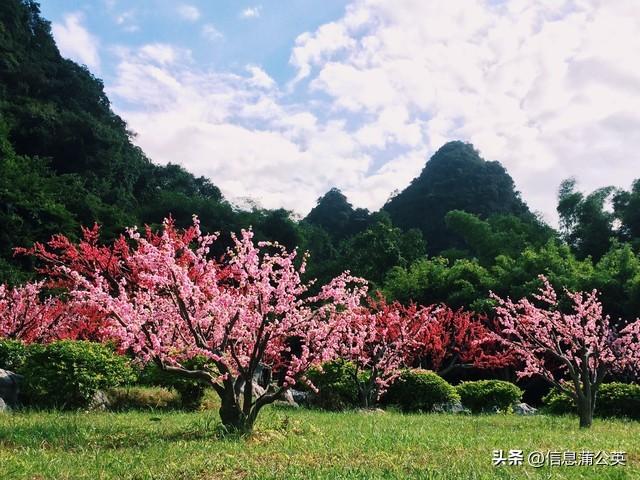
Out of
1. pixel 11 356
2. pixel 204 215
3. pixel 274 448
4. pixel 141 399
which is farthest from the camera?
pixel 204 215

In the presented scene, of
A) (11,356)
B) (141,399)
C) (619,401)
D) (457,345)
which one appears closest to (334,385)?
(141,399)

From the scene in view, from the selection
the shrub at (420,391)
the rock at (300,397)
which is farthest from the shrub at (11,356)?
the shrub at (420,391)

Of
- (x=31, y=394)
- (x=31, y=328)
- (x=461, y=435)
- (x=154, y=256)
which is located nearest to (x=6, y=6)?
(x=31, y=328)

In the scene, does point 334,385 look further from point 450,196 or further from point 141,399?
point 450,196

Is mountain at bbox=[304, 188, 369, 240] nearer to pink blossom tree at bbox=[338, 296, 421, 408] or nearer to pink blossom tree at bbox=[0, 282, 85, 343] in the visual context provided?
pink blossom tree at bbox=[338, 296, 421, 408]

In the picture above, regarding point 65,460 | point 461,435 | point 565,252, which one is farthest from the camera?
point 565,252

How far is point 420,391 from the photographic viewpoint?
14430mm

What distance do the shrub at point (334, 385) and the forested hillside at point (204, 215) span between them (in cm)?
833

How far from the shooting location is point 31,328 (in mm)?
14648

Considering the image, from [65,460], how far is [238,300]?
2.75 meters

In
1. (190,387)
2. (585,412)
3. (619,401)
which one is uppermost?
(585,412)

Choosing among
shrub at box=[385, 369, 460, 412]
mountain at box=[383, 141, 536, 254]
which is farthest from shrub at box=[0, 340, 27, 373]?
mountain at box=[383, 141, 536, 254]

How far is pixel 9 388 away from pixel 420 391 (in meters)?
9.62

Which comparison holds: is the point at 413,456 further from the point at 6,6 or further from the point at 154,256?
the point at 6,6
